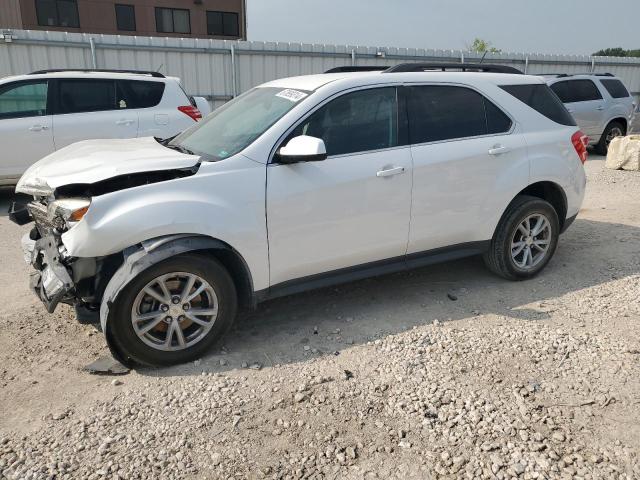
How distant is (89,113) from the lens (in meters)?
7.91

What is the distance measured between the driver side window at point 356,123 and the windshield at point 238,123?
0.21 meters

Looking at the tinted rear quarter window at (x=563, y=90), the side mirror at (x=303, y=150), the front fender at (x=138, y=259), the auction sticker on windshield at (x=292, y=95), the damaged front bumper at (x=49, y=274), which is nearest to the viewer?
the front fender at (x=138, y=259)

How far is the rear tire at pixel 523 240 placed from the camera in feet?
15.2

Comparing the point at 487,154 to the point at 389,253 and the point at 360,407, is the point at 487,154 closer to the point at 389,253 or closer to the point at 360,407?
the point at 389,253

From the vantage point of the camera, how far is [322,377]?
132 inches

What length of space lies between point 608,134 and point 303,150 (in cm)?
1157

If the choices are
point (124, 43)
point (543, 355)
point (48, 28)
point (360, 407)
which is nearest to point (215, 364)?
point (360, 407)

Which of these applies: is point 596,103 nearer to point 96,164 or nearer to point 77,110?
point 77,110

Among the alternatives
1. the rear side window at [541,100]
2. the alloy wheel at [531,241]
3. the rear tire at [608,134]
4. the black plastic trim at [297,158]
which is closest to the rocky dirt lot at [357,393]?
the alloy wheel at [531,241]

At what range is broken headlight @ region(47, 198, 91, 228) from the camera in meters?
3.20

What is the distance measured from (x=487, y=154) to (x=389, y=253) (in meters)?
1.18

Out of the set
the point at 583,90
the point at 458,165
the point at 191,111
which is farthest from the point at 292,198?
the point at 583,90

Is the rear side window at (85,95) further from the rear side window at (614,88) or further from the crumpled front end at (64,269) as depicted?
the rear side window at (614,88)

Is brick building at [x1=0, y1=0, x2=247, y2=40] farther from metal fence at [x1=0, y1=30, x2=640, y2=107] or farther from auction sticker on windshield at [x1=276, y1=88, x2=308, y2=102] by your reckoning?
auction sticker on windshield at [x1=276, y1=88, x2=308, y2=102]
